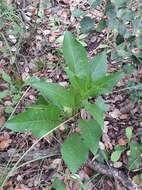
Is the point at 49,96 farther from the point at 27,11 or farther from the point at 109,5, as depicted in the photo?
the point at 27,11

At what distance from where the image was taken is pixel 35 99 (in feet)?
7.27

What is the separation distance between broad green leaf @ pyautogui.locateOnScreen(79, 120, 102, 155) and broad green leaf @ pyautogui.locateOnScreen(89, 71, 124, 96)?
127 mm

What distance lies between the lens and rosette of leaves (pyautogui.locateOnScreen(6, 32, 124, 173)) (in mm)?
1594

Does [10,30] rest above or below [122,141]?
above

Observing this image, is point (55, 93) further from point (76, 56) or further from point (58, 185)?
point (58, 185)

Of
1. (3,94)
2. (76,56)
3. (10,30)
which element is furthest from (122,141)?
(10,30)

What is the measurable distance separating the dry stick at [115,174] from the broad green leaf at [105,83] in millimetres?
400

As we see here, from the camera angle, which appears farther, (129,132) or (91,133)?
(129,132)

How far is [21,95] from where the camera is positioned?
220 cm

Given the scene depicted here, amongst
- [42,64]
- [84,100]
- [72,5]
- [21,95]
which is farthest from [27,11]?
→ [84,100]

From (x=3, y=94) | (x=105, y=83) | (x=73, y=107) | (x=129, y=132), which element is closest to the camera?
(x=105, y=83)

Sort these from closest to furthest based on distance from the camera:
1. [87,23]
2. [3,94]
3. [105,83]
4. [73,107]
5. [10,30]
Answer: [105,83]
[73,107]
[87,23]
[3,94]
[10,30]

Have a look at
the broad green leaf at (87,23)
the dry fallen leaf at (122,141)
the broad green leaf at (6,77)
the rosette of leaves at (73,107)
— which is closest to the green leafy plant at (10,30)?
the broad green leaf at (6,77)

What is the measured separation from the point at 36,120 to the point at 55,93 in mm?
131
